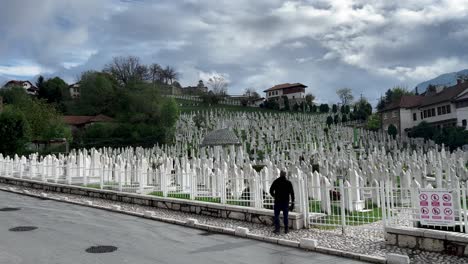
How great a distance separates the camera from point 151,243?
9.26m

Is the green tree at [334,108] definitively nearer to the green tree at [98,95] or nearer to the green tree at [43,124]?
the green tree at [98,95]

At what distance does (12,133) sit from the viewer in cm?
3778

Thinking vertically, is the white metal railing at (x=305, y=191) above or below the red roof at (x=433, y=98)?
below

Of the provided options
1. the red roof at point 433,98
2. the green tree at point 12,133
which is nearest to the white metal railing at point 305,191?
the green tree at point 12,133

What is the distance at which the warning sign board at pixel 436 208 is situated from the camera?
806 centimetres

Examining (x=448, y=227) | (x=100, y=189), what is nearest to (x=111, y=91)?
(x=100, y=189)

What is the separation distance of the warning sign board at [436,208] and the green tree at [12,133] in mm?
38383

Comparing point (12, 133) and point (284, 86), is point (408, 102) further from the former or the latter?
point (284, 86)

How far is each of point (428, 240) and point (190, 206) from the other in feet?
25.5

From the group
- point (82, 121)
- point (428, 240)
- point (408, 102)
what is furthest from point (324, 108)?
point (428, 240)

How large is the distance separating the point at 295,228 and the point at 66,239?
5692 millimetres

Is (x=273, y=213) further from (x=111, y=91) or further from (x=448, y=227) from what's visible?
(x=111, y=91)

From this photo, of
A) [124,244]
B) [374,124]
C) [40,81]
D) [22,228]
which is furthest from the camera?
[40,81]

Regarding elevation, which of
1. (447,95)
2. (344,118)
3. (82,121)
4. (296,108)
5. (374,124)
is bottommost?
(374,124)
